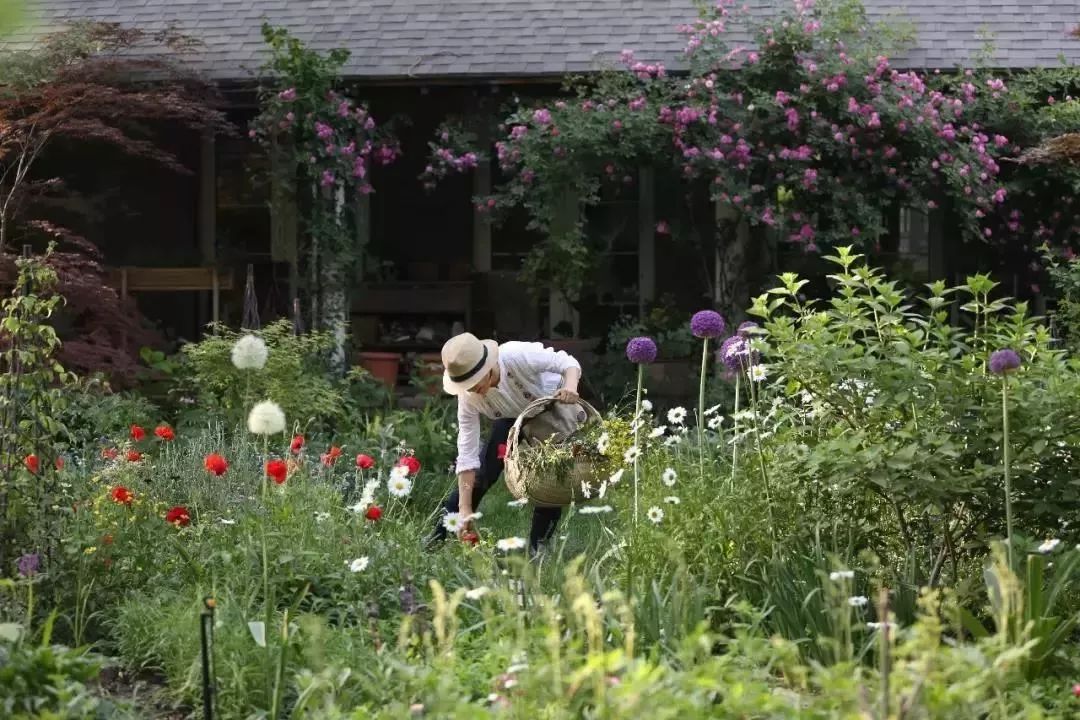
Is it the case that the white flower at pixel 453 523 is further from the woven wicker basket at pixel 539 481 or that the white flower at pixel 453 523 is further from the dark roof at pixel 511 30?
the dark roof at pixel 511 30

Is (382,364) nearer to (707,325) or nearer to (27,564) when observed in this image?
(707,325)

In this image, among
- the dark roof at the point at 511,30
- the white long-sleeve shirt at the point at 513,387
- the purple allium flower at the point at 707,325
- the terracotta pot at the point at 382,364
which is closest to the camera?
the purple allium flower at the point at 707,325

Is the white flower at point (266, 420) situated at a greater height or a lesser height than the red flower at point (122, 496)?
greater

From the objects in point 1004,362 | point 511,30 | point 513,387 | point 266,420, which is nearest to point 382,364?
point 511,30

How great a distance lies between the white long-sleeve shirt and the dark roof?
18.5ft

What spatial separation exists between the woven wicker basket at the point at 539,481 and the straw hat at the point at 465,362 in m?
0.24

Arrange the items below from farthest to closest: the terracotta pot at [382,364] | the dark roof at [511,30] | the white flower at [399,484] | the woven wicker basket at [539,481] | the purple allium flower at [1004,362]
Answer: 1. the terracotta pot at [382,364]
2. the dark roof at [511,30]
3. the woven wicker basket at [539,481]
4. the white flower at [399,484]
5. the purple allium flower at [1004,362]

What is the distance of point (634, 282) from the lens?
41.5 feet

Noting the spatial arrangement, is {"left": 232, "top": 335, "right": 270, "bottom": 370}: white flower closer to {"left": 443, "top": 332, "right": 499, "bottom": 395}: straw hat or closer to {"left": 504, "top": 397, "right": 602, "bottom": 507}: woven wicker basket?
{"left": 443, "top": 332, "right": 499, "bottom": 395}: straw hat

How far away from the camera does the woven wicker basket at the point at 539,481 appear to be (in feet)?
17.5

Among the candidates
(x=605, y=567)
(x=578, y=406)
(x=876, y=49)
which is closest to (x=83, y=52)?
(x=876, y=49)

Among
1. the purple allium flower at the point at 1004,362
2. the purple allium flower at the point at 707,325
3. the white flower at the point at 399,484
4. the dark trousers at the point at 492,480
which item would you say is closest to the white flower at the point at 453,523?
the white flower at the point at 399,484

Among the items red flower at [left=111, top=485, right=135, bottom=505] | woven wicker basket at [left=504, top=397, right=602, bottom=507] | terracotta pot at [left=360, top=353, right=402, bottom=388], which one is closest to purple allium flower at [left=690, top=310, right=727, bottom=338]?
woven wicker basket at [left=504, top=397, right=602, bottom=507]

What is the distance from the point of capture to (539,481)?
5309mm
